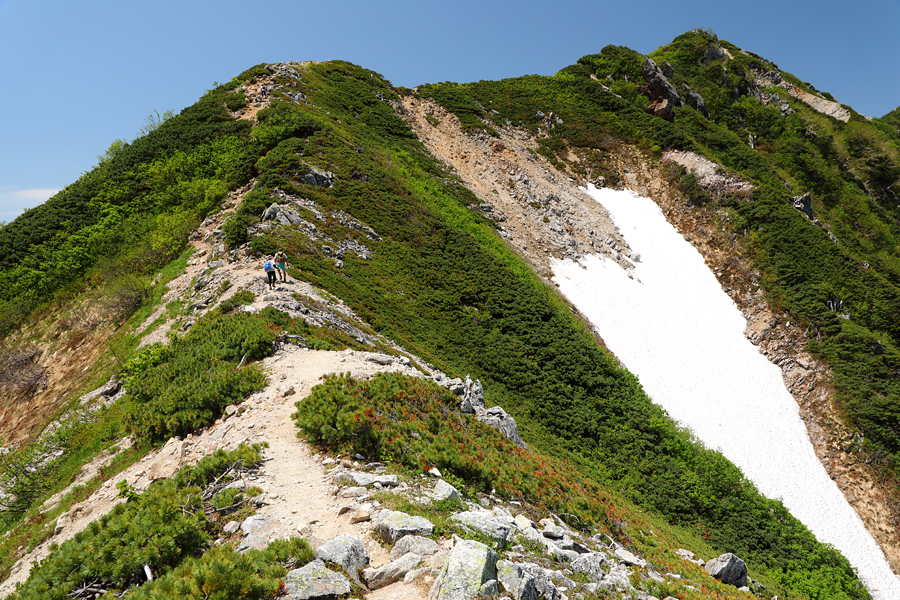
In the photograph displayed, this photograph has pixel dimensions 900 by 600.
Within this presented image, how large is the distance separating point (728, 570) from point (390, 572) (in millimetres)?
12373

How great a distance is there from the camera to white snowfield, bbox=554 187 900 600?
23.6m

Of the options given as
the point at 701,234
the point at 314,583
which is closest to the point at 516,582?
the point at 314,583

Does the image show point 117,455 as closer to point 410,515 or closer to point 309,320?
point 309,320

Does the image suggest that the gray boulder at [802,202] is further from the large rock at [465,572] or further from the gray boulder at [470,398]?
the large rock at [465,572]

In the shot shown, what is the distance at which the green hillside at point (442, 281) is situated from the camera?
18.1 metres

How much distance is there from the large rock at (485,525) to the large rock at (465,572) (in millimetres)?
1183

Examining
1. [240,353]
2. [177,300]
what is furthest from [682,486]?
[177,300]

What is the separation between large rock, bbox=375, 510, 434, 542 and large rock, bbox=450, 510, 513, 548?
27.9 inches

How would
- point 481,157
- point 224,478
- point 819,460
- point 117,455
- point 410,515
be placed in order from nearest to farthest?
point 410,515, point 224,478, point 117,455, point 819,460, point 481,157

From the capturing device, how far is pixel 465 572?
5.49 metres

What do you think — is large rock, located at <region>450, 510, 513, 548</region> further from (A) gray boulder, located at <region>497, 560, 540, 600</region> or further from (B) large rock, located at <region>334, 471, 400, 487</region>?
(B) large rock, located at <region>334, 471, 400, 487</region>

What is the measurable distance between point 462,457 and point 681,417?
2302cm

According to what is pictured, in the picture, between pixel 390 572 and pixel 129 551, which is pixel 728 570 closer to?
pixel 390 572

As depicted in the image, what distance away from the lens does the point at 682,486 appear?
1931 centimetres
